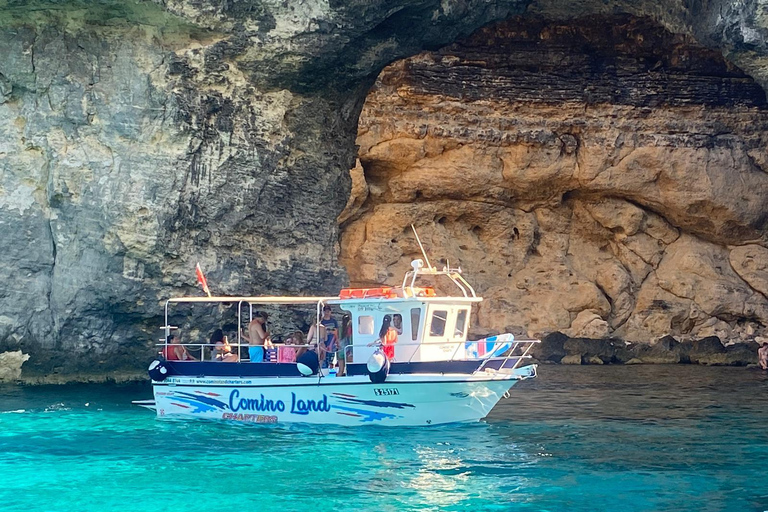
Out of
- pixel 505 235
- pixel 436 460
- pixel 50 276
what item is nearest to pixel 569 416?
pixel 436 460

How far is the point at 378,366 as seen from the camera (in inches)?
606

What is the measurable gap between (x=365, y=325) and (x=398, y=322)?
56cm

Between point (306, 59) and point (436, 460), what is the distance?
8.92 meters

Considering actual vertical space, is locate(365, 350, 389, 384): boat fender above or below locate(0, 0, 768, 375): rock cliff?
below

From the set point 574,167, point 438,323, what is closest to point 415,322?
point 438,323

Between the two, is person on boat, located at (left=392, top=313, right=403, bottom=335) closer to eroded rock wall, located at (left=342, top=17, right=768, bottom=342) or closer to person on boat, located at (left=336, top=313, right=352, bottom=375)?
person on boat, located at (left=336, top=313, right=352, bottom=375)

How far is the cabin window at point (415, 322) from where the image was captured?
16.1 metres

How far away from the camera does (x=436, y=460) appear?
1346cm

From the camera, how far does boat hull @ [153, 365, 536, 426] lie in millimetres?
15641

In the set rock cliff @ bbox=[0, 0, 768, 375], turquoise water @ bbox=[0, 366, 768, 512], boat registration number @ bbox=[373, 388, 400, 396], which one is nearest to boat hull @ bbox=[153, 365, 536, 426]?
boat registration number @ bbox=[373, 388, 400, 396]

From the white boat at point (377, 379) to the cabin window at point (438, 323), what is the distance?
0.02 metres

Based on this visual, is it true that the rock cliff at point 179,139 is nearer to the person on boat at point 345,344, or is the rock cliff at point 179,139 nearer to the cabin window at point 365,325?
the person on boat at point 345,344

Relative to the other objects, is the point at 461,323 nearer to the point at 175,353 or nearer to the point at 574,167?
the point at 175,353

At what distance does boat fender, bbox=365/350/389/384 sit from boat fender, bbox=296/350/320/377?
916 mm
